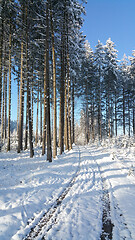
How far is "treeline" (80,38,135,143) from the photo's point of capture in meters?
24.7

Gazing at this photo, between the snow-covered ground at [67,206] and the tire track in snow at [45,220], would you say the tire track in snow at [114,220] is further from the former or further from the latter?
the tire track in snow at [45,220]

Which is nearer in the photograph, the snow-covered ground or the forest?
the snow-covered ground

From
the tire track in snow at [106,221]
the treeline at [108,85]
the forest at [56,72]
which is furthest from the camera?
the treeline at [108,85]

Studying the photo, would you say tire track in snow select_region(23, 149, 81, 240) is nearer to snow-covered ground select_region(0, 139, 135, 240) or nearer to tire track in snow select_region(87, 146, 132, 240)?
snow-covered ground select_region(0, 139, 135, 240)

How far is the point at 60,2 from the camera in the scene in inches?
508

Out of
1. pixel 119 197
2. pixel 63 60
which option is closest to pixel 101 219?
pixel 119 197

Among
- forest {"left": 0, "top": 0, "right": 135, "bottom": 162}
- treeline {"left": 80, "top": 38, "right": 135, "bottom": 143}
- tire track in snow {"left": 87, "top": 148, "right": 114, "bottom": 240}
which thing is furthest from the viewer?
treeline {"left": 80, "top": 38, "right": 135, "bottom": 143}

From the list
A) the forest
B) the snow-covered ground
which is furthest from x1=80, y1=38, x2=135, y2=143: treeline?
the snow-covered ground

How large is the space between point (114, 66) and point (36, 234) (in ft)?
85.8

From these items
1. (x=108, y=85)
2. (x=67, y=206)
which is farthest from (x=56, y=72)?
(x=67, y=206)

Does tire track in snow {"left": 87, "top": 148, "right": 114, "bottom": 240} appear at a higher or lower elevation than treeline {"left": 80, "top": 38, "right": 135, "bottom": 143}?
lower

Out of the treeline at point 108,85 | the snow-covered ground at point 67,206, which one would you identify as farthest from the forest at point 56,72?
the snow-covered ground at point 67,206

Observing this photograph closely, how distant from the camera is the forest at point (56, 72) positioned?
12.1m

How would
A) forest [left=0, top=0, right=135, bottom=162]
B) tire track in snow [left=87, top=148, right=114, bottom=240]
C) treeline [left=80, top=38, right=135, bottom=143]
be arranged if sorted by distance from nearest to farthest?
tire track in snow [left=87, top=148, right=114, bottom=240], forest [left=0, top=0, right=135, bottom=162], treeline [left=80, top=38, right=135, bottom=143]
